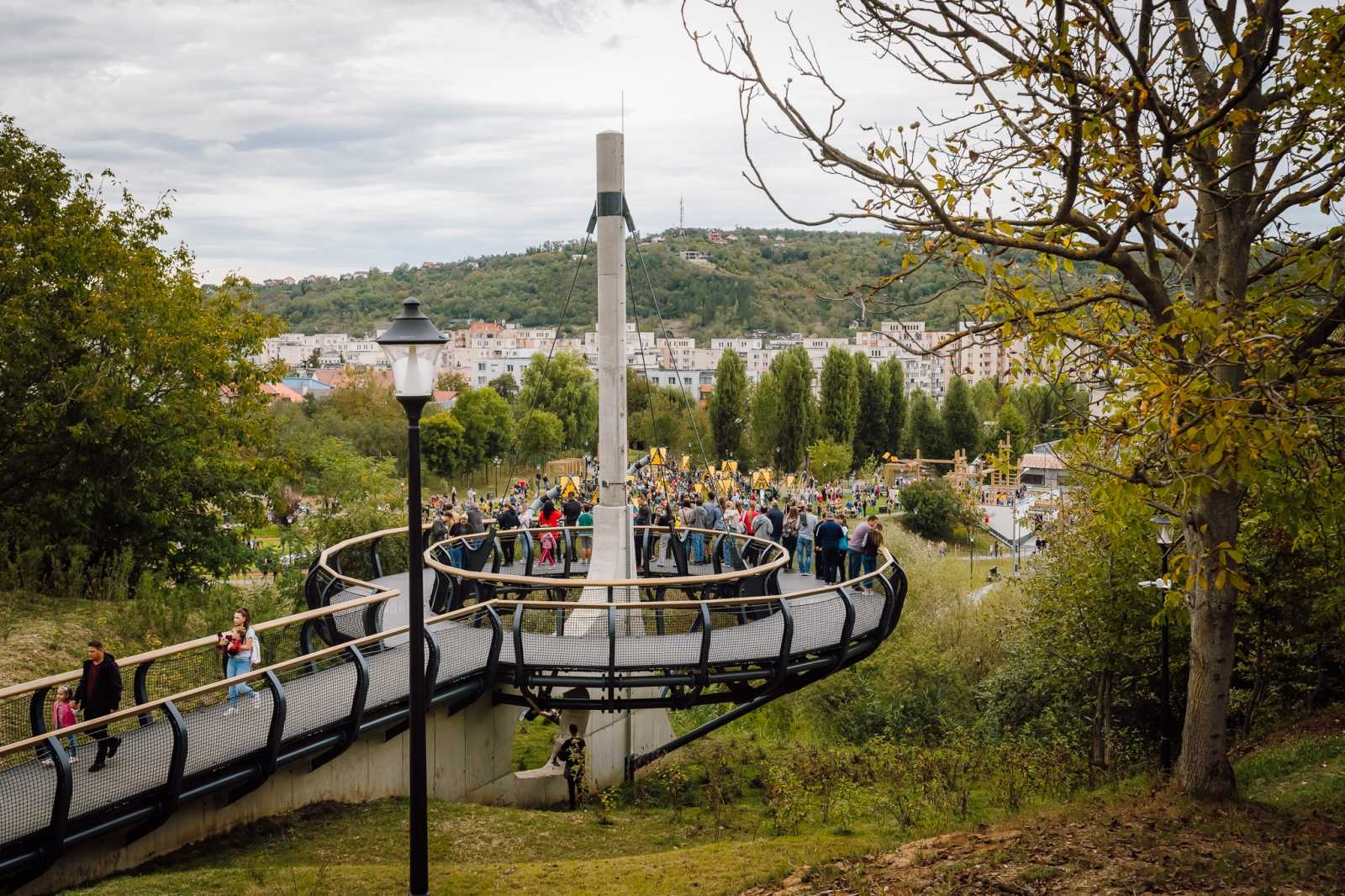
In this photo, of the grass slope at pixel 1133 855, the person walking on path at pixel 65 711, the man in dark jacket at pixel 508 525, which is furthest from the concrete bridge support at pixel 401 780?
the grass slope at pixel 1133 855

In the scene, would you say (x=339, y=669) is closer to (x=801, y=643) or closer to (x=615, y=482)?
(x=801, y=643)

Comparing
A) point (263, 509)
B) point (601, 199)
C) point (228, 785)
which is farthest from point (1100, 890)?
point (263, 509)

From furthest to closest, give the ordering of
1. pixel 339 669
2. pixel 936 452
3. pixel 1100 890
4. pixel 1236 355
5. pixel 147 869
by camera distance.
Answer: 1. pixel 936 452
2. pixel 339 669
3. pixel 147 869
4. pixel 1236 355
5. pixel 1100 890

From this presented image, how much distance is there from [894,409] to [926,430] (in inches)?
147

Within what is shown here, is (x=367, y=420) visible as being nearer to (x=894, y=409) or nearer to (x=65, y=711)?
(x=894, y=409)

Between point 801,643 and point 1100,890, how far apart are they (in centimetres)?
699

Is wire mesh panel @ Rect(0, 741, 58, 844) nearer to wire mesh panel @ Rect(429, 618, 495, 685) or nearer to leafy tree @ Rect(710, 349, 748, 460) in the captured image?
wire mesh panel @ Rect(429, 618, 495, 685)

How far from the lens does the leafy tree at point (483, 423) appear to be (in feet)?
297

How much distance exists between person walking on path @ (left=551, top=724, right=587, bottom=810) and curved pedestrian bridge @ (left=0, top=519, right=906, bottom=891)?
692 mm

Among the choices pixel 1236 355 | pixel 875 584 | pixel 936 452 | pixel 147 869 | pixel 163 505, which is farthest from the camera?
pixel 936 452

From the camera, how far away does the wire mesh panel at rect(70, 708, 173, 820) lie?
1002 cm

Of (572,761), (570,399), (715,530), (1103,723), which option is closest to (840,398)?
(570,399)

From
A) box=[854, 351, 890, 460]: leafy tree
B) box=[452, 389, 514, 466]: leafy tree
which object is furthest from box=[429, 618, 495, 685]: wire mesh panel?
box=[854, 351, 890, 460]: leafy tree

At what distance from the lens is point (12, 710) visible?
13.2 meters
